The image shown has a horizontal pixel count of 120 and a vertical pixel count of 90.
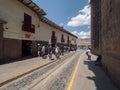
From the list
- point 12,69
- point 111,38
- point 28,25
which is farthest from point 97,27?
point 12,69

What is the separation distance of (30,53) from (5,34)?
360 inches

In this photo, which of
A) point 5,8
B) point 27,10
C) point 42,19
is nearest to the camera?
point 5,8

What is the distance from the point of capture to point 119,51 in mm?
8773

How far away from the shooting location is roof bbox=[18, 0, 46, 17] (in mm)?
20722

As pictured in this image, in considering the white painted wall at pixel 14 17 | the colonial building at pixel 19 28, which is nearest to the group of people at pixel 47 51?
the colonial building at pixel 19 28

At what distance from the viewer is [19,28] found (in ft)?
66.8

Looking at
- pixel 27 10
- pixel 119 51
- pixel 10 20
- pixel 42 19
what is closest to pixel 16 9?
pixel 10 20

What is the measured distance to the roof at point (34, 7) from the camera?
2072 cm

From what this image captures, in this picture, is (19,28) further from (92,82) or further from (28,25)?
(92,82)

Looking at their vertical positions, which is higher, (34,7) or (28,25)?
(34,7)

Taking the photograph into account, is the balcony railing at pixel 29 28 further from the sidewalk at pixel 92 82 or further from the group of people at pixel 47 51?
the sidewalk at pixel 92 82

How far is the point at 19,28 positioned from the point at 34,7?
457 centimetres

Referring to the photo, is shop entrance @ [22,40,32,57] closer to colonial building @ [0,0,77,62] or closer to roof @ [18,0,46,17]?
colonial building @ [0,0,77,62]

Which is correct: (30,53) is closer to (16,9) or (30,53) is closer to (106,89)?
(16,9)
